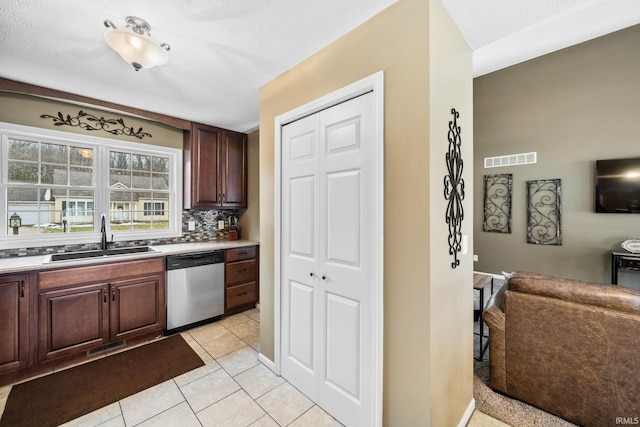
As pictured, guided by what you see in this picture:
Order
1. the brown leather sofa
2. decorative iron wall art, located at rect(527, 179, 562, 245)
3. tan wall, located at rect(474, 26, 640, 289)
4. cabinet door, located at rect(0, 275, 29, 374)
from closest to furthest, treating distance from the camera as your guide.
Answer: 1. the brown leather sofa
2. cabinet door, located at rect(0, 275, 29, 374)
3. tan wall, located at rect(474, 26, 640, 289)
4. decorative iron wall art, located at rect(527, 179, 562, 245)

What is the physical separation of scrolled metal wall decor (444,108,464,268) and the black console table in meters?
3.04

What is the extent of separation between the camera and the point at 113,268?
2.59 metres

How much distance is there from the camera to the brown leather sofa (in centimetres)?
148

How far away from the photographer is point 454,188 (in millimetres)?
1563

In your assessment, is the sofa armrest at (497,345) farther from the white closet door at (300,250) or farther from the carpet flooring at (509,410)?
the white closet door at (300,250)

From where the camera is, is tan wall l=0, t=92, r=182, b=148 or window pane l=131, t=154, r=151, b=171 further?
window pane l=131, t=154, r=151, b=171

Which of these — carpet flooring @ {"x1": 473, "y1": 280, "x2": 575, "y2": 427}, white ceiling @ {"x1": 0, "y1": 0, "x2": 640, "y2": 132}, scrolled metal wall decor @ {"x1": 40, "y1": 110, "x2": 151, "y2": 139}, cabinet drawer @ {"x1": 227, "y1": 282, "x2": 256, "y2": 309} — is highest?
white ceiling @ {"x1": 0, "y1": 0, "x2": 640, "y2": 132}

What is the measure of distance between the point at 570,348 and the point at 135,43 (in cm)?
332

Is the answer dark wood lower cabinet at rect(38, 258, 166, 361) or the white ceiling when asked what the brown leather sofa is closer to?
the white ceiling

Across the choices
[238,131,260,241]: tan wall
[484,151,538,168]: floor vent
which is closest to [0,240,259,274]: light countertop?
[238,131,260,241]: tan wall

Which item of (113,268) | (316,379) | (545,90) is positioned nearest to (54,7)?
(113,268)

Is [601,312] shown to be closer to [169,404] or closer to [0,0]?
[169,404]

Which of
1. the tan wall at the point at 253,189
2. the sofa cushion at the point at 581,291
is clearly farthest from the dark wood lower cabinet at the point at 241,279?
the sofa cushion at the point at 581,291

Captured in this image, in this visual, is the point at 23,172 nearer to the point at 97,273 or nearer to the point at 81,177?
the point at 81,177
